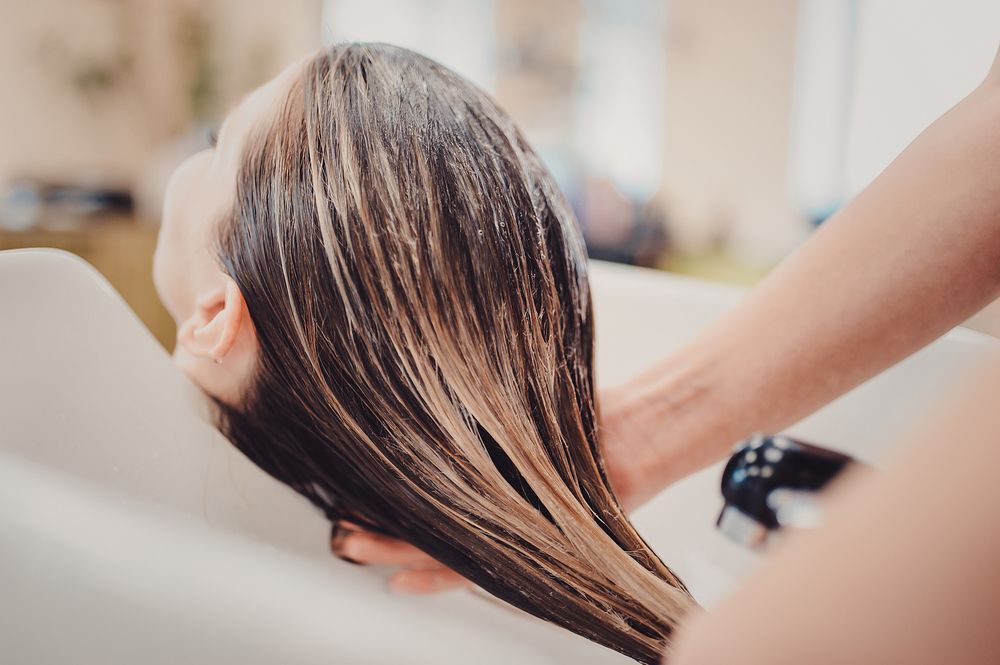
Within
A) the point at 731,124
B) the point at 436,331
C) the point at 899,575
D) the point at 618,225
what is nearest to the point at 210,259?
the point at 436,331

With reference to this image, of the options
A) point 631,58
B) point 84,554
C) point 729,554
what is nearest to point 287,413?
point 84,554

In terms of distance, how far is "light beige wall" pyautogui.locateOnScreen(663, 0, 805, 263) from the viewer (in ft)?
12.2

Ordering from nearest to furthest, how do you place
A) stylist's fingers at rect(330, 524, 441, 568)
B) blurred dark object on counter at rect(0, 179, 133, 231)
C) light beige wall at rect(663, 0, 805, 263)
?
stylist's fingers at rect(330, 524, 441, 568) → blurred dark object on counter at rect(0, 179, 133, 231) → light beige wall at rect(663, 0, 805, 263)

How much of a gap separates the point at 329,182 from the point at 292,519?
0.28m

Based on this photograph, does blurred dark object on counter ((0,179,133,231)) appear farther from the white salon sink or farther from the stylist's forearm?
the stylist's forearm

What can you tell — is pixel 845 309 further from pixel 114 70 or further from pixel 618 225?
pixel 114 70

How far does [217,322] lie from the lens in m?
0.48

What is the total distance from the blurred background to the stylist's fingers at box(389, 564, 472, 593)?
192cm

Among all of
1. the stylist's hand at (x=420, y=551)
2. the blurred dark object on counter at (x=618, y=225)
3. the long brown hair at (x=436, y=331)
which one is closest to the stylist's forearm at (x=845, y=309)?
the stylist's hand at (x=420, y=551)

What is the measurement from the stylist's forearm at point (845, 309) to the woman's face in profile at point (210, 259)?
0.31 meters

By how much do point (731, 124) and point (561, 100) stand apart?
0.95m

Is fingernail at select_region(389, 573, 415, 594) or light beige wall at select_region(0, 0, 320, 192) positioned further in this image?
light beige wall at select_region(0, 0, 320, 192)

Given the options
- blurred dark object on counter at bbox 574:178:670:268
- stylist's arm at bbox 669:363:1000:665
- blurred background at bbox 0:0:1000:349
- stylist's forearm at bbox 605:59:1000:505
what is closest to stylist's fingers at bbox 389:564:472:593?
stylist's forearm at bbox 605:59:1000:505

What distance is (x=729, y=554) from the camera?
771 mm
